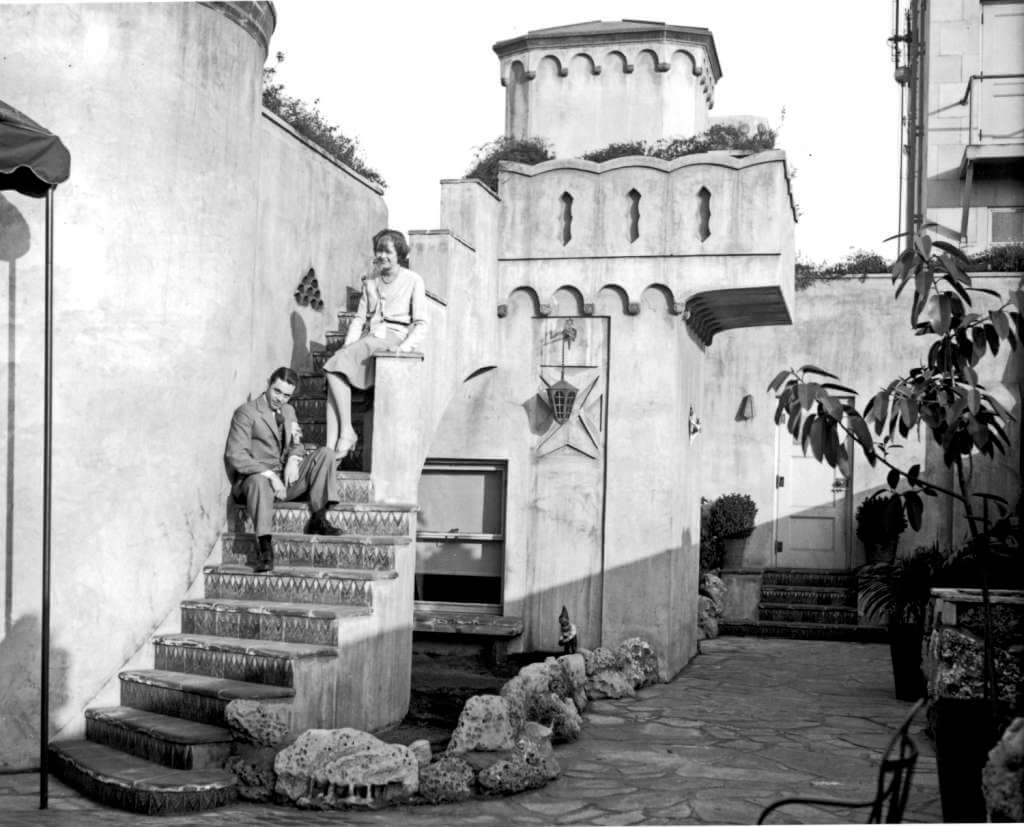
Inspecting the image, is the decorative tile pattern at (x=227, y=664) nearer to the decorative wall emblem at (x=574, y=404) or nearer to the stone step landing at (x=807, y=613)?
the decorative wall emblem at (x=574, y=404)

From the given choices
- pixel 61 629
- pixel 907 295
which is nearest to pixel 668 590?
pixel 61 629

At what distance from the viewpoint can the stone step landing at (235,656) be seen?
8.59 meters

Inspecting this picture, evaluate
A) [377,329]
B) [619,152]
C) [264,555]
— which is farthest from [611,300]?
[619,152]

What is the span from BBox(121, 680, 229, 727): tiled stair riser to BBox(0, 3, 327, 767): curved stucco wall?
21 centimetres

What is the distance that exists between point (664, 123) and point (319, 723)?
17358 mm

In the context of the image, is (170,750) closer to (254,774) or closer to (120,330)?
(254,774)

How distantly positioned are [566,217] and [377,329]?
9.95 ft

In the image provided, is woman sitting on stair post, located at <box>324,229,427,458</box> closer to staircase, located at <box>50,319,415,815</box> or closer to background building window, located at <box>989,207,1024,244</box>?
staircase, located at <box>50,319,415,815</box>

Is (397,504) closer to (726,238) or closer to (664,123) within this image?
(726,238)

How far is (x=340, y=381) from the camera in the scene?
10.4 metres

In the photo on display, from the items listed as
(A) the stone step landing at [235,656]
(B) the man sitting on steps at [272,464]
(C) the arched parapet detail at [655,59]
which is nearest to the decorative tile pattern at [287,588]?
(B) the man sitting on steps at [272,464]

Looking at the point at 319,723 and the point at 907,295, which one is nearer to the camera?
the point at 319,723

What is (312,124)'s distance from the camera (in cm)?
1633

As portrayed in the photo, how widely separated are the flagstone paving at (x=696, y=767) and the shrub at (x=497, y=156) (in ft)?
31.2
